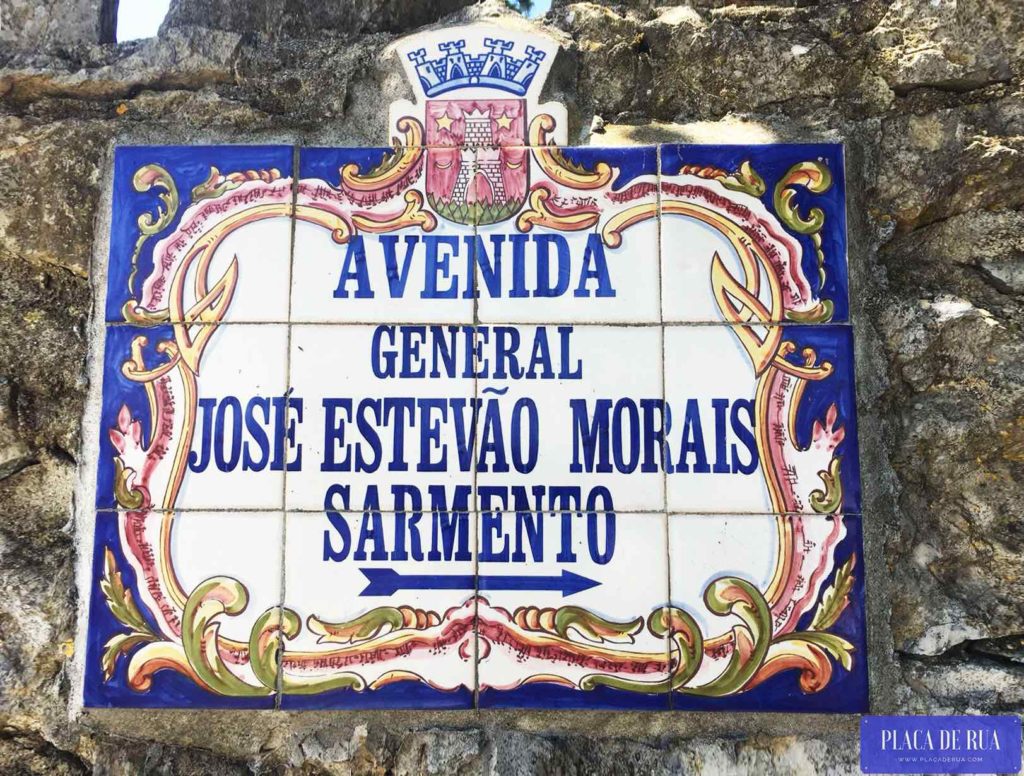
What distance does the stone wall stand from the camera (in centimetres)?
206

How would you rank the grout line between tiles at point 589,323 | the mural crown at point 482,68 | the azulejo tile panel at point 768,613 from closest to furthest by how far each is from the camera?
1. the azulejo tile panel at point 768,613
2. the grout line between tiles at point 589,323
3. the mural crown at point 482,68

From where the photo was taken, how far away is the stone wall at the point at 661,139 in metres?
2.06

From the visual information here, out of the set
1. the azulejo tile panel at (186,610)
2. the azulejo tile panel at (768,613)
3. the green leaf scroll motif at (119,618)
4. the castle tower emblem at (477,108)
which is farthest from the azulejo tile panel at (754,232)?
the green leaf scroll motif at (119,618)

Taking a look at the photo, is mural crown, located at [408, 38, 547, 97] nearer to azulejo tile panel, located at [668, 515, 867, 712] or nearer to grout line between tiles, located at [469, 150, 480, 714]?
grout line between tiles, located at [469, 150, 480, 714]

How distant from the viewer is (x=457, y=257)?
86.5 inches

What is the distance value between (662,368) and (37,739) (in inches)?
72.5

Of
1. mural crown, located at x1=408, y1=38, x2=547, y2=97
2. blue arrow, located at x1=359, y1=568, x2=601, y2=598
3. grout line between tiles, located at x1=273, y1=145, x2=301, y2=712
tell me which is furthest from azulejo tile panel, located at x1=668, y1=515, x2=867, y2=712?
mural crown, located at x1=408, y1=38, x2=547, y2=97

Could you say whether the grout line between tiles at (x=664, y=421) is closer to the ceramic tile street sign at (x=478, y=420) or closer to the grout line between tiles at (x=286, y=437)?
the ceramic tile street sign at (x=478, y=420)

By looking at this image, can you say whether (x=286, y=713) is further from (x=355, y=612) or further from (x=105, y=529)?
(x=105, y=529)

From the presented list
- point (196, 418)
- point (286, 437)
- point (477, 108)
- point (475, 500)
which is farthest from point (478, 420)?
point (477, 108)

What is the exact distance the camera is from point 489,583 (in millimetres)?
2080

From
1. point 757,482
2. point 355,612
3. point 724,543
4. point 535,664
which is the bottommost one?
point 535,664

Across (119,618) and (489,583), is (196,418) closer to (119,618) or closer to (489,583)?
(119,618)

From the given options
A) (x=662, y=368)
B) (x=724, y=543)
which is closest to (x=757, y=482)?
(x=724, y=543)
